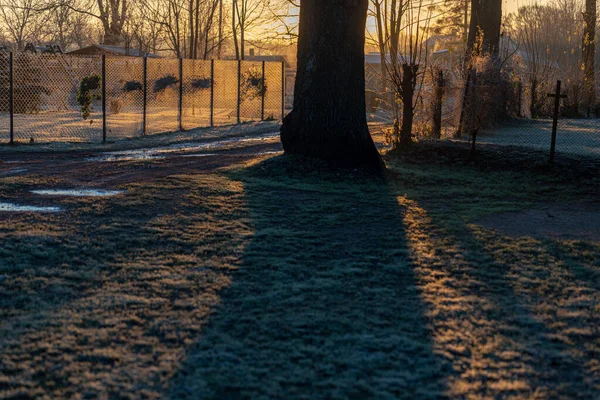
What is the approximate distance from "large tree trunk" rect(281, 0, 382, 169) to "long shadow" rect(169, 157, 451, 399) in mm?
3212

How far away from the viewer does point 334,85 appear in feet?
35.1

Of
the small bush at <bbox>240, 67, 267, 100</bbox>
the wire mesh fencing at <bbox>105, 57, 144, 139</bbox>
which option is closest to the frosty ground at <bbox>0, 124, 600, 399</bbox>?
the wire mesh fencing at <bbox>105, 57, 144, 139</bbox>

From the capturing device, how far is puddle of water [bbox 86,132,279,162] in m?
14.0

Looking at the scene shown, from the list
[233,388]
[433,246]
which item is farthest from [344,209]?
[233,388]

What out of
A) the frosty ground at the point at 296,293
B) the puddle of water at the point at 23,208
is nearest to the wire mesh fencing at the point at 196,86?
the puddle of water at the point at 23,208

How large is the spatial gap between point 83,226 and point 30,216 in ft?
2.52

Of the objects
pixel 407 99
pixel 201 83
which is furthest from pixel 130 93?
pixel 407 99

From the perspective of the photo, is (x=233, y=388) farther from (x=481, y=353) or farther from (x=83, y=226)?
(x=83, y=226)

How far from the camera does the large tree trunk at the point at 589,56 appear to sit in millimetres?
27172

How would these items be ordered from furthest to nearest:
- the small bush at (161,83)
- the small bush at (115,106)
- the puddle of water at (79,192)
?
the small bush at (115,106)
the small bush at (161,83)
the puddle of water at (79,192)

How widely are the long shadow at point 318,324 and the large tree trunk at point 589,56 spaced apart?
2184 centimetres

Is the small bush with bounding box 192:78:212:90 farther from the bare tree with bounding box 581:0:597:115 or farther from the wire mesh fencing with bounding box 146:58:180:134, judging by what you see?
the bare tree with bounding box 581:0:597:115

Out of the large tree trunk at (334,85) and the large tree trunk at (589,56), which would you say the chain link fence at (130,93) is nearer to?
the large tree trunk at (589,56)

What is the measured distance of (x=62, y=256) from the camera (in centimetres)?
605
